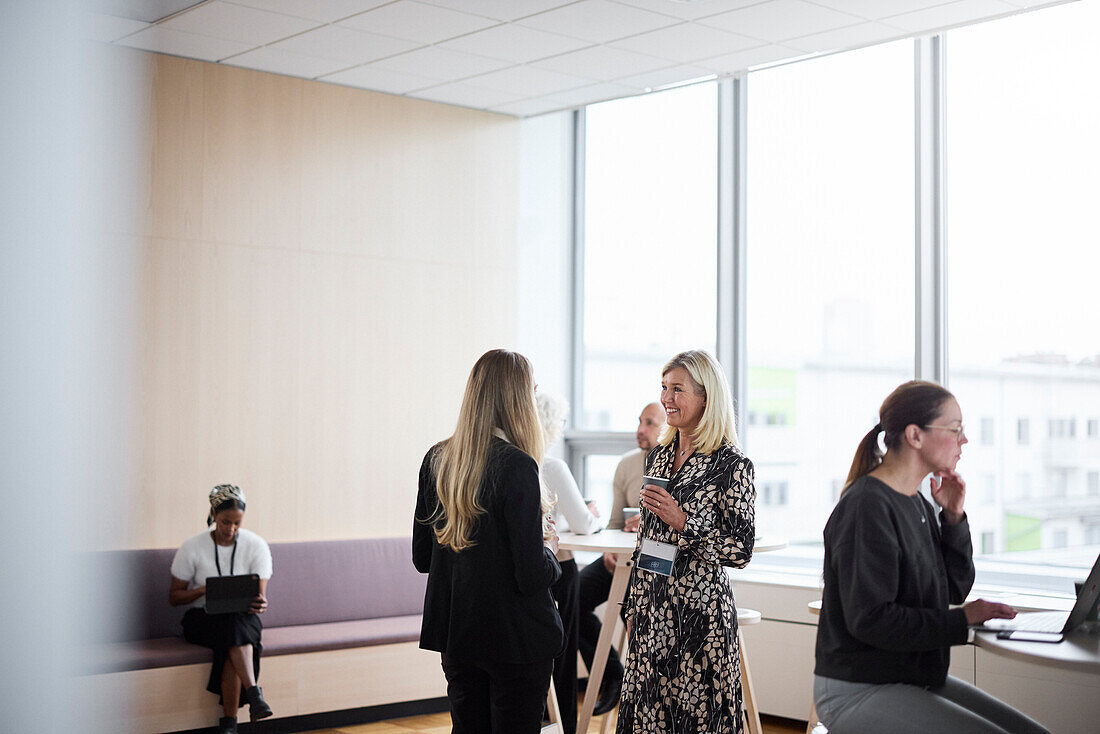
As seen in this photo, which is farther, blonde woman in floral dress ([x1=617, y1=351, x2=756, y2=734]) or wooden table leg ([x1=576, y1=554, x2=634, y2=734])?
wooden table leg ([x1=576, y1=554, x2=634, y2=734])

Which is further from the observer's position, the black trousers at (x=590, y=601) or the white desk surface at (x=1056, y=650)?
the black trousers at (x=590, y=601)

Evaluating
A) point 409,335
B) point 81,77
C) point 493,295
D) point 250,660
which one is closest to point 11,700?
point 81,77

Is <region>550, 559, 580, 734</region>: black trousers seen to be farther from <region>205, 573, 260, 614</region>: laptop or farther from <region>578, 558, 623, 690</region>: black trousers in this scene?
<region>205, 573, 260, 614</region>: laptop

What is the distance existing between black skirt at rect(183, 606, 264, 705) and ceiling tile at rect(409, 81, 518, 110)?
3.01m

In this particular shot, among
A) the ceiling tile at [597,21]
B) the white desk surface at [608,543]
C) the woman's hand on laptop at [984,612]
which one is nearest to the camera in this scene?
the woman's hand on laptop at [984,612]

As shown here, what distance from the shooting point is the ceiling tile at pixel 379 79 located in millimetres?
5777

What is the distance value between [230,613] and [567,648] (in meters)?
1.53

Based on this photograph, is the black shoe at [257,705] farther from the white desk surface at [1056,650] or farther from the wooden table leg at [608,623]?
the white desk surface at [1056,650]

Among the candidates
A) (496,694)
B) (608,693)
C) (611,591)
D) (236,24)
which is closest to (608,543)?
(611,591)

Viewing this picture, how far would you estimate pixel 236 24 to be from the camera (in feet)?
16.3

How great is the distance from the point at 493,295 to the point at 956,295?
106 inches

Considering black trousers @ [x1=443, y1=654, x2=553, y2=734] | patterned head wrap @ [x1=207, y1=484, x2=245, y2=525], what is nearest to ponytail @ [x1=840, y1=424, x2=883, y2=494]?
black trousers @ [x1=443, y1=654, x2=553, y2=734]

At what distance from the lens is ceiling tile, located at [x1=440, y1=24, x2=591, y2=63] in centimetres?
508

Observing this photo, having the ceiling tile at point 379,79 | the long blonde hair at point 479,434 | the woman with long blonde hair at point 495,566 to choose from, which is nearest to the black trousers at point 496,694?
the woman with long blonde hair at point 495,566
